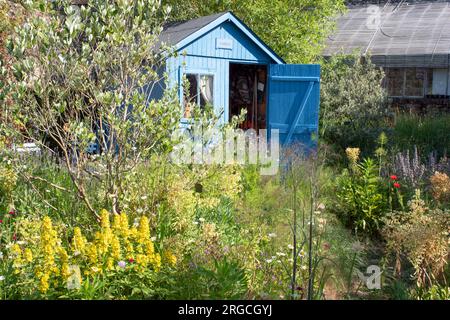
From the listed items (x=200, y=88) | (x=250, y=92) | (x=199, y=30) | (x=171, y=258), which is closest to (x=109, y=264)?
(x=171, y=258)

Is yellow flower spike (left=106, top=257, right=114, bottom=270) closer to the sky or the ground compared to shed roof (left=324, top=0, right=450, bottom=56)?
closer to the ground

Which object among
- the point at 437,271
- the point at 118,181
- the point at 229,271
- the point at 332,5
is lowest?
the point at 437,271

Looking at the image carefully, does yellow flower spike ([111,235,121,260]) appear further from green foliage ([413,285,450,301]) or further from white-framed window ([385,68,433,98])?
white-framed window ([385,68,433,98])

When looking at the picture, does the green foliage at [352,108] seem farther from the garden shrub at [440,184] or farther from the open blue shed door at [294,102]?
the garden shrub at [440,184]

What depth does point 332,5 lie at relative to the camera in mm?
14227

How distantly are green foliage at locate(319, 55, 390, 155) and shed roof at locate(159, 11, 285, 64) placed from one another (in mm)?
1720

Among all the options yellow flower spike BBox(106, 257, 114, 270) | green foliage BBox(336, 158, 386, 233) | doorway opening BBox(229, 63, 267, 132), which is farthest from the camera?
doorway opening BBox(229, 63, 267, 132)

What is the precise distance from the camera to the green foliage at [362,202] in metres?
6.65

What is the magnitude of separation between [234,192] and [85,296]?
2782 millimetres

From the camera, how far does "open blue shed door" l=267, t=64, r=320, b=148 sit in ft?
36.6

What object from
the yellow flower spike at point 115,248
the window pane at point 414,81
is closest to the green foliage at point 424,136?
the window pane at point 414,81

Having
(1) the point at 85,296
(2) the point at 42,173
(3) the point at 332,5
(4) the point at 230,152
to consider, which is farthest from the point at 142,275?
(3) the point at 332,5

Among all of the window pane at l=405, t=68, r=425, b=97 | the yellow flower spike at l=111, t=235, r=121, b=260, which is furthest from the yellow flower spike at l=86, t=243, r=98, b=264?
the window pane at l=405, t=68, r=425, b=97

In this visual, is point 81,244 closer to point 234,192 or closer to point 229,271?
point 229,271
